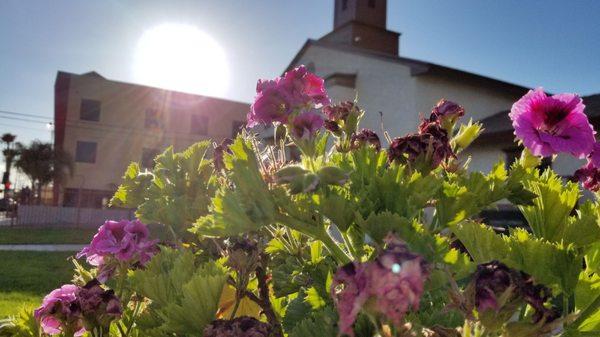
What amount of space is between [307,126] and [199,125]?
3249 cm

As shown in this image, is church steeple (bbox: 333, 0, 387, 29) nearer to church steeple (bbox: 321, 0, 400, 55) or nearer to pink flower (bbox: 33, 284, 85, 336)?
church steeple (bbox: 321, 0, 400, 55)

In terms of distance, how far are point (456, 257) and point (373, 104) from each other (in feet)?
55.5

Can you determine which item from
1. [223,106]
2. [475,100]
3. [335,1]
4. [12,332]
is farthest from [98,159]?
[12,332]

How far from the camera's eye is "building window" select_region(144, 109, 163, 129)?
32.0 metres

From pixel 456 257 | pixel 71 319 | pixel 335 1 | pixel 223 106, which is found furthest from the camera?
pixel 223 106

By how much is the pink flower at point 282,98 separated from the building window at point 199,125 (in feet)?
106

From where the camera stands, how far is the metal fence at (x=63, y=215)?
2600cm

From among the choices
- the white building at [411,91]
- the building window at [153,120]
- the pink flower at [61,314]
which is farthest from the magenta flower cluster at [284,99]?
the building window at [153,120]

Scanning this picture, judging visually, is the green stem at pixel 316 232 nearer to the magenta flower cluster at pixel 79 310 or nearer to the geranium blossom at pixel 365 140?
the geranium blossom at pixel 365 140

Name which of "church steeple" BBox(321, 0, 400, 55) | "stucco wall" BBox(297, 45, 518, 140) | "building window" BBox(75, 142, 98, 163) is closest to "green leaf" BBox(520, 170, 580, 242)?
"stucco wall" BBox(297, 45, 518, 140)

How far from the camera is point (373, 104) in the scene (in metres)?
17.6

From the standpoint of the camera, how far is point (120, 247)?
1506mm

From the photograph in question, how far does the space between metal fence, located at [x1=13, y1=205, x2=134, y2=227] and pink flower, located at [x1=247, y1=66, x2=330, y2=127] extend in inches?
1003

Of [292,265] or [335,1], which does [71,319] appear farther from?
[335,1]
